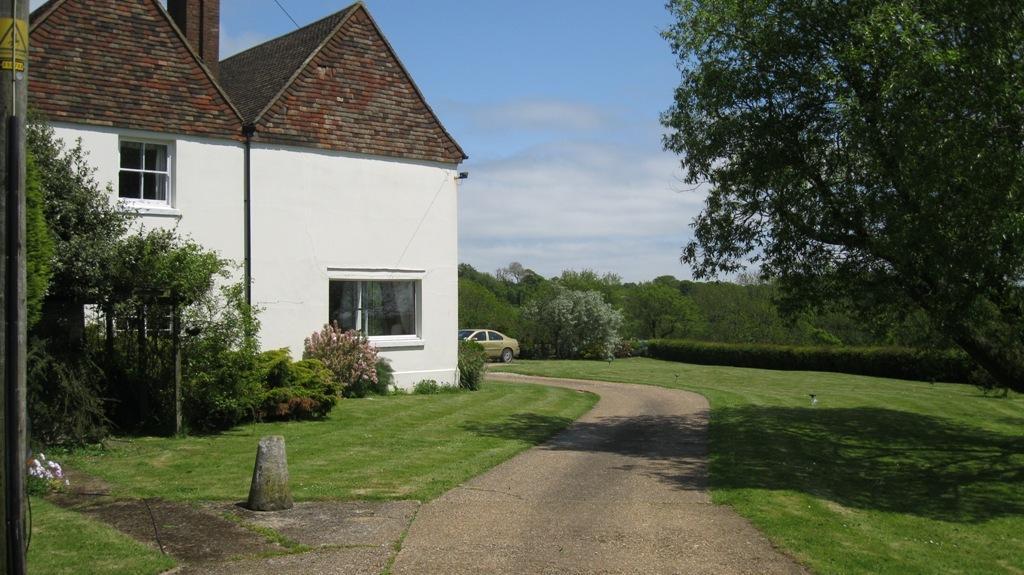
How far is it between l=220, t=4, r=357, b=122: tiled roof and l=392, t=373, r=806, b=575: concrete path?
437 inches

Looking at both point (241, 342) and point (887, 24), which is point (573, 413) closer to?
point (241, 342)

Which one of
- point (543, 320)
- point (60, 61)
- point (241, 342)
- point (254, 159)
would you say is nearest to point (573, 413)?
point (241, 342)

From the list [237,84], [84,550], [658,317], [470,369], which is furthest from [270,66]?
[658,317]

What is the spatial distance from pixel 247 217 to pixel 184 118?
2.38 metres

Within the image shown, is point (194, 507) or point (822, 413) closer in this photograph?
point (194, 507)

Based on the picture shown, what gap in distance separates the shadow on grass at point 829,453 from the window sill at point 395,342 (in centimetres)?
423

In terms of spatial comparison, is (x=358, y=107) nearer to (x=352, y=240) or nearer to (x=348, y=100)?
(x=348, y=100)

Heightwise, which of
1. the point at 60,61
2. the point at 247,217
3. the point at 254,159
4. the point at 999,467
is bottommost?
the point at 999,467

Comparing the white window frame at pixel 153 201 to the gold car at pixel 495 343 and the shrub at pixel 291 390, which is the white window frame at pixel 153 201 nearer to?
the shrub at pixel 291 390

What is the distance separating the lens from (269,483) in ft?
29.8

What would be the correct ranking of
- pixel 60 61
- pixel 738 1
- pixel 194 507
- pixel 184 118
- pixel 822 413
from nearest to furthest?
pixel 194 507
pixel 738 1
pixel 60 61
pixel 184 118
pixel 822 413

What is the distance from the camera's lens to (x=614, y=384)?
1073 inches

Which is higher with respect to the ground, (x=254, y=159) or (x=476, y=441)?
(x=254, y=159)

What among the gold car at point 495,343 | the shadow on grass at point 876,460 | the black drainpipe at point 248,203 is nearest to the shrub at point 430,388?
the black drainpipe at point 248,203
